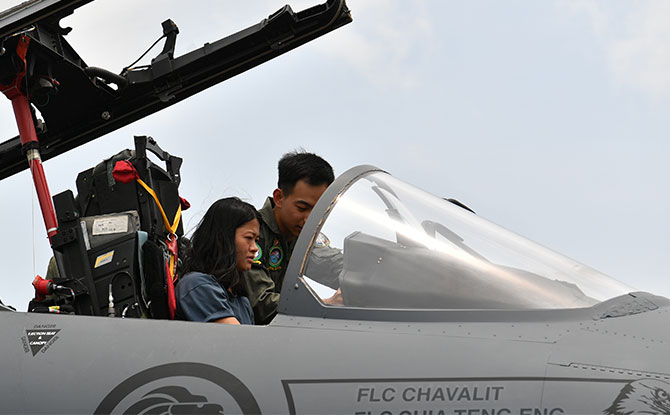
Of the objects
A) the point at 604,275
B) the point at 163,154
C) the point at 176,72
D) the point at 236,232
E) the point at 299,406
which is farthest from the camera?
the point at 176,72

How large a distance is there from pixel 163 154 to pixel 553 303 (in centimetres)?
248

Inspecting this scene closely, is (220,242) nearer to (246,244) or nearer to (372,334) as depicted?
(246,244)

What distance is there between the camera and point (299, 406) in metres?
2.97

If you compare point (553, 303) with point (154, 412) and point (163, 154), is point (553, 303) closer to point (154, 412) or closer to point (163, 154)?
point (154, 412)

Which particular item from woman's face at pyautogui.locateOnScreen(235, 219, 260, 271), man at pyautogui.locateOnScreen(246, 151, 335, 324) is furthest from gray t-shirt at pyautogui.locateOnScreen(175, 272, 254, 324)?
man at pyautogui.locateOnScreen(246, 151, 335, 324)

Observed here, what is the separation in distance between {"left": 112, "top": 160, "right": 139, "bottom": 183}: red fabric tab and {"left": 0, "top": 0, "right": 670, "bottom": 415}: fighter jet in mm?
465

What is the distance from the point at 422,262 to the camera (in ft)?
11.0

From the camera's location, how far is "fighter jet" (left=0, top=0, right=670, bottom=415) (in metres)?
2.87

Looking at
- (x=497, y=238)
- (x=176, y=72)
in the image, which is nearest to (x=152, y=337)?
(x=497, y=238)

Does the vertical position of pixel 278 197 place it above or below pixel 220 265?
above

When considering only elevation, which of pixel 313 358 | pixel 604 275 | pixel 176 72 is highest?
pixel 176 72

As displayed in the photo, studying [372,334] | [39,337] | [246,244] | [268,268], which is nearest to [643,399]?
[372,334]

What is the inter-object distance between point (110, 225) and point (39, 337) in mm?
1054

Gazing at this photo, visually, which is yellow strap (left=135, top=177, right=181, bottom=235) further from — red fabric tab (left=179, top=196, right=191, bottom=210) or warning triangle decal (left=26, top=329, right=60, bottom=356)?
warning triangle decal (left=26, top=329, right=60, bottom=356)
